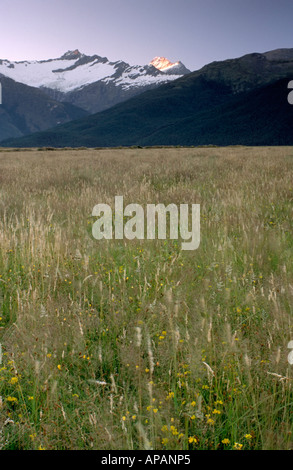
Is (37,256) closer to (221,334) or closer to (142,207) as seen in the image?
(221,334)

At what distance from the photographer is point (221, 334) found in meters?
2.22

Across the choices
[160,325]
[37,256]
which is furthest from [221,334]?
[37,256]

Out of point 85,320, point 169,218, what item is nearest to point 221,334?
point 85,320

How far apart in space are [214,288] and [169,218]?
2.56m

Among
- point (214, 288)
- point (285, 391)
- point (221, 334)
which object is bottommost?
point (285, 391)

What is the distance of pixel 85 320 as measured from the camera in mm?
2402

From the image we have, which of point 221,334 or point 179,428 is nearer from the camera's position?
point 179,428

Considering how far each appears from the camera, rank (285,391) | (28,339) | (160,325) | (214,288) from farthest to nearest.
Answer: (214,288) → (160,325) → (28,339) → (285,391)

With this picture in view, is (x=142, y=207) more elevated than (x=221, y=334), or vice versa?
(x=142, y=207)

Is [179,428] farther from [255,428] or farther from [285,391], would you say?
[285,391]
